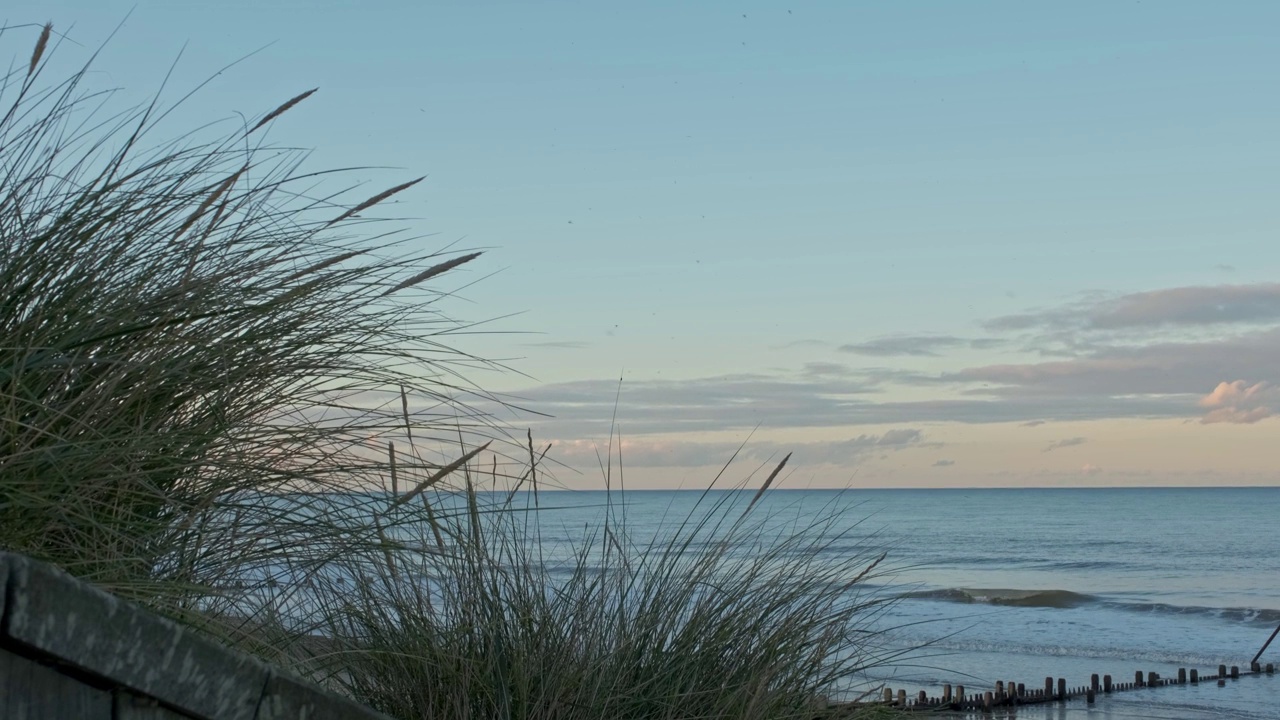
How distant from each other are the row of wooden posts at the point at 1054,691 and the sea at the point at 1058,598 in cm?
22

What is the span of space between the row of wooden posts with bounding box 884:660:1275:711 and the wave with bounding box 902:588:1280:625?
903cm

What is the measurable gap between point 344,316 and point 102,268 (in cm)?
55

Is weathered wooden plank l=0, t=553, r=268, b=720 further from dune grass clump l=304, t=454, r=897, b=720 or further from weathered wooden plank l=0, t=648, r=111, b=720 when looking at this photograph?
dune grass clump l=304, t=454, r=897, b=720

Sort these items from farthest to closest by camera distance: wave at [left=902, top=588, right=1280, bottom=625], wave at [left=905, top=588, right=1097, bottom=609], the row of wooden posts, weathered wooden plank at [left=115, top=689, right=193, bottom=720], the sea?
wave at [left=905, top=588, right=1097, bottom=609]
wave at [left=902, top=588, right=1280, bottom=625]
the row of wooden posts
the sea
weathered wooden plank at [left=115, top=689, right=193, bottom=720]

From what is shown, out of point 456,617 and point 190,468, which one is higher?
point 190,468

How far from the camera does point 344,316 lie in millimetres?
2479

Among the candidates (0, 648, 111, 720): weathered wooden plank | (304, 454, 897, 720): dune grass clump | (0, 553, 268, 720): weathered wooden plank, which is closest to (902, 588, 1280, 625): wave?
(304, 454, 897, 720): dune grass clump

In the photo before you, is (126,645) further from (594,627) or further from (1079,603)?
(1079,603)

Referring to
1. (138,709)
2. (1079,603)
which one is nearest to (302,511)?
(138,709)

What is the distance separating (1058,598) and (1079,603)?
0.87 m

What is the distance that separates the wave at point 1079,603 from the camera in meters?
29.5

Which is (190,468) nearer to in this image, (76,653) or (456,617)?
(76,653)

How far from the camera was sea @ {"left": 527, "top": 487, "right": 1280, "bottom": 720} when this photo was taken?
14.6 feet

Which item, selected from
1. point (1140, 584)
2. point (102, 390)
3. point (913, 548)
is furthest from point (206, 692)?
point (913, 548)
